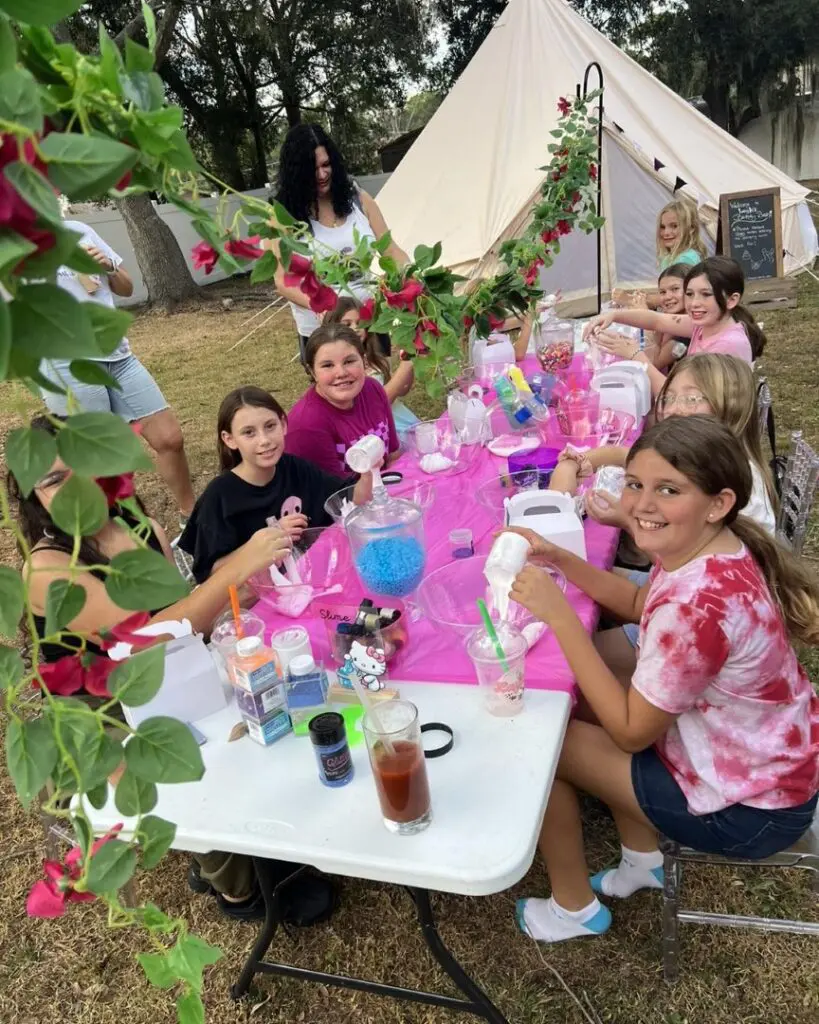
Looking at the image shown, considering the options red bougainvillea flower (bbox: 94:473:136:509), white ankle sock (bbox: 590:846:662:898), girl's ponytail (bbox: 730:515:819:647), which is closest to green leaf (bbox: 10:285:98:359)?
red bougainvillea flower (bbox: 94:473:136:509)

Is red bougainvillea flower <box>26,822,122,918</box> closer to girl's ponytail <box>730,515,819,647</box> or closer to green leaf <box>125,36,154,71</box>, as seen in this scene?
green leaf <box>125,36,154,71</box>

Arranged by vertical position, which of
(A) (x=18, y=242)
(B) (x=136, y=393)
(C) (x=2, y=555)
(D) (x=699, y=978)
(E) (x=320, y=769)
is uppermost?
(A) (x=18, y=242)

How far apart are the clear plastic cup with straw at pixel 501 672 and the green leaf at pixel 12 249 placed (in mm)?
1214

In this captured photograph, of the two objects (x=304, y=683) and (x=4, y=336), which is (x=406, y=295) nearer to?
(x=304, y=683)

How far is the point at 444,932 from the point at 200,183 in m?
1.95

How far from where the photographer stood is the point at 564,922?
1875 mm

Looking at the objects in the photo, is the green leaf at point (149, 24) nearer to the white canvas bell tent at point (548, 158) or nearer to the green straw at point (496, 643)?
the green straw at point (496, 643)

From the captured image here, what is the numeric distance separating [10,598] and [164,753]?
165mm

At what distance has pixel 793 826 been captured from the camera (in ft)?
5.01

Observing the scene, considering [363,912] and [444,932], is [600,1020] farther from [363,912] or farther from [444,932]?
[363,912]

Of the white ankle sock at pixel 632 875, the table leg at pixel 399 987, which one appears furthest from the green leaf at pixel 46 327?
the white ankle sock at pixel 632 875

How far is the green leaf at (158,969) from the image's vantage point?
64 centimetres

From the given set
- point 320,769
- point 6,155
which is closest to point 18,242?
point 6,155

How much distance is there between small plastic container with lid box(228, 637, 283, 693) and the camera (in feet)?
4.70
